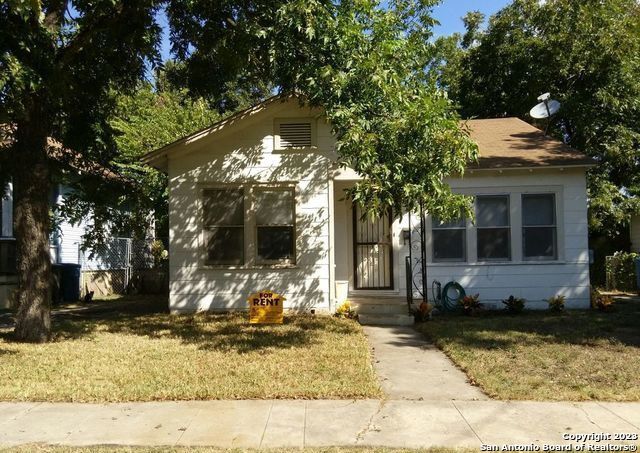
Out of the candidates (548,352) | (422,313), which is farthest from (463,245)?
(548,352)

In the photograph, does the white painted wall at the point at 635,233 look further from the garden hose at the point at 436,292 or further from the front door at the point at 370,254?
the front door at the point at 370,254

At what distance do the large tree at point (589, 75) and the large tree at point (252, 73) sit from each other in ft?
32.0

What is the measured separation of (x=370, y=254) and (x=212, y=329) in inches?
178

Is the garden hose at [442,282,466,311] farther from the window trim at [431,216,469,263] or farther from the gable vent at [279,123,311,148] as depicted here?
→ the gable vent at [279,123,311,148]

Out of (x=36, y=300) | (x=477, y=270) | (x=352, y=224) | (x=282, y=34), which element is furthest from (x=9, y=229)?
(x=477, y=270)

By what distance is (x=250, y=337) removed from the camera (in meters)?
9.32

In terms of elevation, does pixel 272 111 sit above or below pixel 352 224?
above

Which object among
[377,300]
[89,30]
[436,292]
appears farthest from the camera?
[436,292]

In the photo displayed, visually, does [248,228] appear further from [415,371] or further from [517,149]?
[517,149]

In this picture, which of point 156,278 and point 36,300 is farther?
point 156,278

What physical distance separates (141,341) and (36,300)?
6.15ft

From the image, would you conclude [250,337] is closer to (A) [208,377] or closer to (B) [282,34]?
(A) [208,377]

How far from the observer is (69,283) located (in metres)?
17.1

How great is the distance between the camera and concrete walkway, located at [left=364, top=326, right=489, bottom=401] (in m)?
6.41
